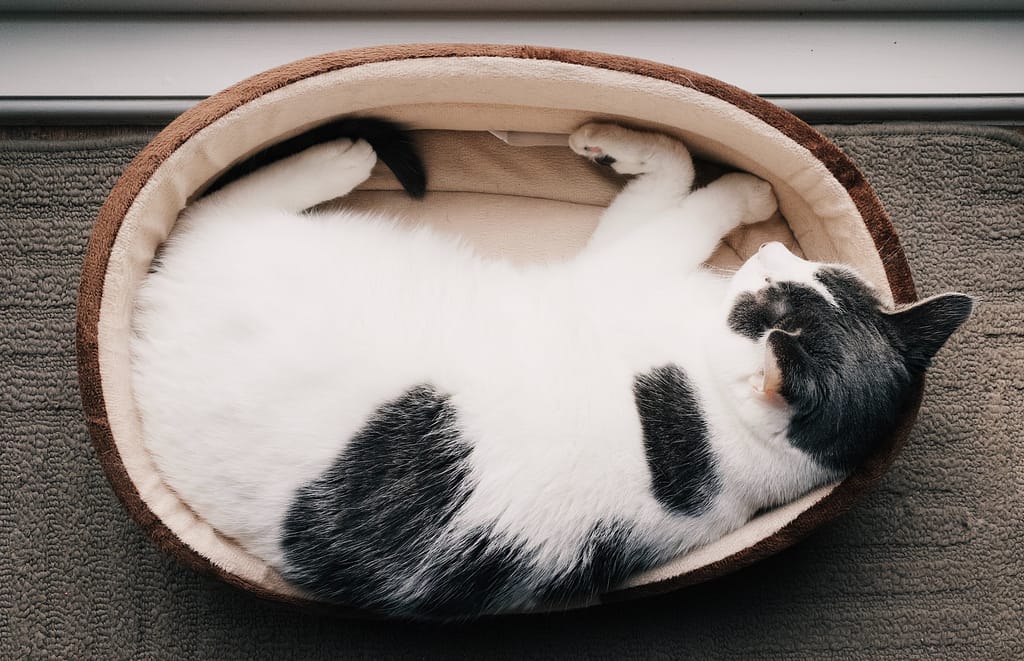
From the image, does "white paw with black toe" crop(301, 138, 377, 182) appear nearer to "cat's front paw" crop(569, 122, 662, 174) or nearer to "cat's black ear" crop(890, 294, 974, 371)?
"cat's front paw" crop(569, 122, 662, 174)

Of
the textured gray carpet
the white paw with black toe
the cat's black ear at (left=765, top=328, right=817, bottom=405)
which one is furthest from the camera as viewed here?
the textured gray carpet

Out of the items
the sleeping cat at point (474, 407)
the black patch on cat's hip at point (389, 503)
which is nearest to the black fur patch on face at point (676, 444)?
the sleeping cat at point (474, 407)

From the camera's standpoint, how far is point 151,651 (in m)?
1.38

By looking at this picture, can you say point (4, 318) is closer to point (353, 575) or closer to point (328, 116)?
point (328, 116)

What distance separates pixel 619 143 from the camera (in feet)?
4.29

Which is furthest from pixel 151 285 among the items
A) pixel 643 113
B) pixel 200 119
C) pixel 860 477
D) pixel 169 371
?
pixel 860 477

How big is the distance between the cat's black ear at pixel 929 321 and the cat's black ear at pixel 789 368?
0.19 m

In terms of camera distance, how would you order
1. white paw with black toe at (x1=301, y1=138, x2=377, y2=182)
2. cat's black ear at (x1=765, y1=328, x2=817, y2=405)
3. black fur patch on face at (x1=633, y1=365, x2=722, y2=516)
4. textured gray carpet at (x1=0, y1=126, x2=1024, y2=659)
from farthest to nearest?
textured gray carpet at (x1=0, y1=126, x2=1024, y2=659) < white paw with black toe at (x1=301, y1=138, x2=377, y2=182) < black fur patch on face at (x1=633, y1=365, x2=722, y2=516) < cat's black ear at (x1=765, y1=328, x2=817, y2=405)

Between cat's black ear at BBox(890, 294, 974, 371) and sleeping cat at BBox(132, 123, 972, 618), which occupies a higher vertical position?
cat's black ear at BBox(890, 294, 974, 371)

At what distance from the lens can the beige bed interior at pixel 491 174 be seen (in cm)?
112

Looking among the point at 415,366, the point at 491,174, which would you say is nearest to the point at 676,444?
the point at 415,366

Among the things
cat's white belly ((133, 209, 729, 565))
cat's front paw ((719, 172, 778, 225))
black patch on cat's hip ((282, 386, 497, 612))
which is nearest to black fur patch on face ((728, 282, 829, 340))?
cat's white belly ((133, 209, 729, 565))

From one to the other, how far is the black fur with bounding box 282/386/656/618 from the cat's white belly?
0.08ft

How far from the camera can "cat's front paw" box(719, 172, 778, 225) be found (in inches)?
52.7
